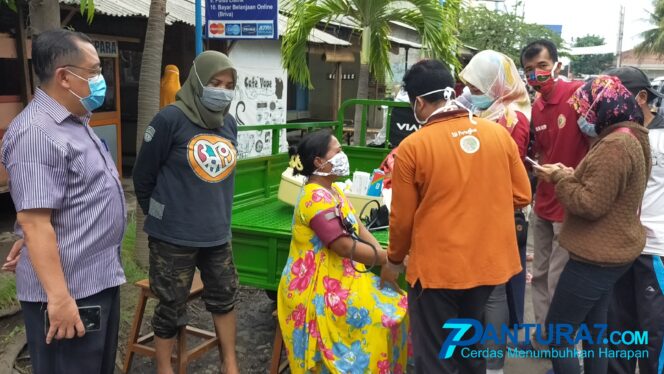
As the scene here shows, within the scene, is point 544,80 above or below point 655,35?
below

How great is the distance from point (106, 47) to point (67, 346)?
5.76 metres

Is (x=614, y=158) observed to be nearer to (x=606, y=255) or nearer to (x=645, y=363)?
(x=606, y=255)

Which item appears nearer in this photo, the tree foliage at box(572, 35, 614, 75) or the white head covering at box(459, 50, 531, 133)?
the white head covering at box(459, 50, 531, 133)

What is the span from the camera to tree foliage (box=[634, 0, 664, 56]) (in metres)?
37.0

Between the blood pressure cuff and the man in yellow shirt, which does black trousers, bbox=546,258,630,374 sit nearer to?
the man in yellow shirt

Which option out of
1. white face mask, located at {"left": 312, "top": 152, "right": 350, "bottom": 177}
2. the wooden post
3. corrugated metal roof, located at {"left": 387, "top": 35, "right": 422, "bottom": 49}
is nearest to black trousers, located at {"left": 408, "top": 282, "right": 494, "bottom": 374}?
white face mask, located at {"left": 312, "top": 152, "right": 350, "bottom": 177}

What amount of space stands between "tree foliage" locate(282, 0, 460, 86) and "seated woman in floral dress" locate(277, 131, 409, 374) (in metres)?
4.94

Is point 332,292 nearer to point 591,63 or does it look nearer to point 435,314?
point 435,314

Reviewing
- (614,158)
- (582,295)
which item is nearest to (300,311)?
(582,295)

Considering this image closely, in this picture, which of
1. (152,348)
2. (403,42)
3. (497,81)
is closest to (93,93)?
(152,348)

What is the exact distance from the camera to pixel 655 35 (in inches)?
1581

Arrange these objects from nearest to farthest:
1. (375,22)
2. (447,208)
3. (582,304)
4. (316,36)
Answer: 1. (447,208)
2. (582,304)
3. (375,22)
4. (316,36)

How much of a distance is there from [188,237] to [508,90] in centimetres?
187

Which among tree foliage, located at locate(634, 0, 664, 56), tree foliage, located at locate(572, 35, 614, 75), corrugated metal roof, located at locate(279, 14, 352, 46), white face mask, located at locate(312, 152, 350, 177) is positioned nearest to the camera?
white face mask, located at locate(312, 152, 350, 177)
